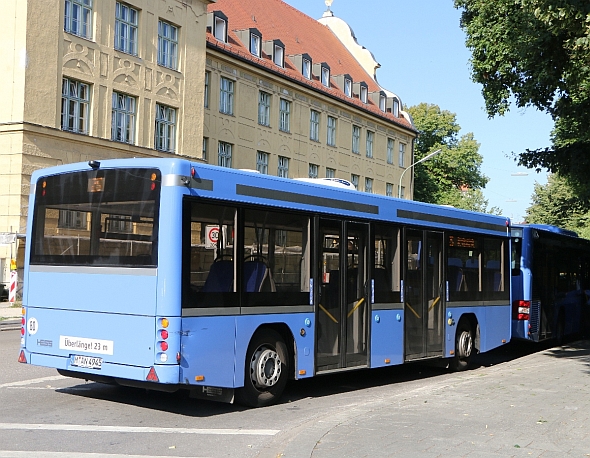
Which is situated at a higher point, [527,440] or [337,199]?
[337,199]

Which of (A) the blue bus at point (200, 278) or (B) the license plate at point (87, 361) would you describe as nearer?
(A) the blue bus at point (200, 278)

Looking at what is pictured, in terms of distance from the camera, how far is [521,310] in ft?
56.0

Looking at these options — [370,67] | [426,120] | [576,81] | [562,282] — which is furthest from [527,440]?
[426,120]

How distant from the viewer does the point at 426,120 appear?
67938mm

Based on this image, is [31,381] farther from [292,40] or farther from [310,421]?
[292,40]

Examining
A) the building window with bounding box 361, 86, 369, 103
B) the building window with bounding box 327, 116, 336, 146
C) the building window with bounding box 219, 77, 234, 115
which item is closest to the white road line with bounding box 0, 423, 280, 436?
the building window with bounding box 219, 77, 234, 115

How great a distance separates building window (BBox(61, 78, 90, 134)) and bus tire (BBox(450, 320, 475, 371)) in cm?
1937

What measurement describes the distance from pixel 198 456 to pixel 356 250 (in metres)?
4.94

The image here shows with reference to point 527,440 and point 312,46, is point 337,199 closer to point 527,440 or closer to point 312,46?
point 527,440

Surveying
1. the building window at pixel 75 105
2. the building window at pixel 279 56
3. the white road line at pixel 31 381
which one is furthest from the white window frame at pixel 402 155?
the white road line at pixel 31 381

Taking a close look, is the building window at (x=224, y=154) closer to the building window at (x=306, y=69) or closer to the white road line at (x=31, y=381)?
the building window at (x=306, y=69)

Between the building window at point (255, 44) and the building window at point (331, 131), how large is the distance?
8.19 meters

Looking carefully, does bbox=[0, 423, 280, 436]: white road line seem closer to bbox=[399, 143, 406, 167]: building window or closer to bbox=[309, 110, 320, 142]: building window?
bbox=[309, 110, 320, 142]: building window

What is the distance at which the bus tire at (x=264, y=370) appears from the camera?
9719 millimetres
